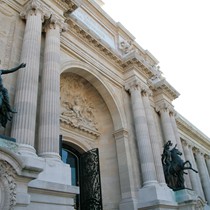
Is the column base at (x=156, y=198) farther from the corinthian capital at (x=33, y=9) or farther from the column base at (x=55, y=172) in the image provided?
the corinthian capital at (x=33, y=9)

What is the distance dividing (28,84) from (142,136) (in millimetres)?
7061

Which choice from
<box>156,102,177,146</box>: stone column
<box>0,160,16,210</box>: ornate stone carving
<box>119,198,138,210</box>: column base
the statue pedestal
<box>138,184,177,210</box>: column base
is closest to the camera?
<box>0,160,16,210</box>: ornate stone carving

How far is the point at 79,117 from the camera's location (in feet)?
42.3

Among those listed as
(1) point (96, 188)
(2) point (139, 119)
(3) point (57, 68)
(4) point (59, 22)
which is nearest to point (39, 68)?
(3) point (57, 68)

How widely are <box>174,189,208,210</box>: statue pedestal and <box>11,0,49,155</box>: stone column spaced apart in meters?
7.83

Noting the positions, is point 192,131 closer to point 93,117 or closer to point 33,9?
point 93,117

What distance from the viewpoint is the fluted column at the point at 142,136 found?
40.8 feet

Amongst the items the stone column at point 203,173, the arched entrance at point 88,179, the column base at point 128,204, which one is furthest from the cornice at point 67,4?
the stone column at point 203,173

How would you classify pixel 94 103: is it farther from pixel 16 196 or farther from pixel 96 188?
pixel 16 196

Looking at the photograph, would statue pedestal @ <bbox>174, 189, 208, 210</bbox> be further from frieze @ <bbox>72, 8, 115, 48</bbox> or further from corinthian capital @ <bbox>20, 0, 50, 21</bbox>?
corinthian capital @ <bbox>20, 0, 50, 21</bbox>

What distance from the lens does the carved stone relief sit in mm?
12414

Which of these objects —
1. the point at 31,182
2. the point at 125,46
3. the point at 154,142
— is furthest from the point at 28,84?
the point at 125,46

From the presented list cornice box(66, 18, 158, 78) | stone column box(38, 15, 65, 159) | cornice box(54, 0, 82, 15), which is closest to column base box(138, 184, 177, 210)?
stone column box(38, 15, 65, 159)

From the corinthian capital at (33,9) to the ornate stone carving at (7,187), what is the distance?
652 centimetres
